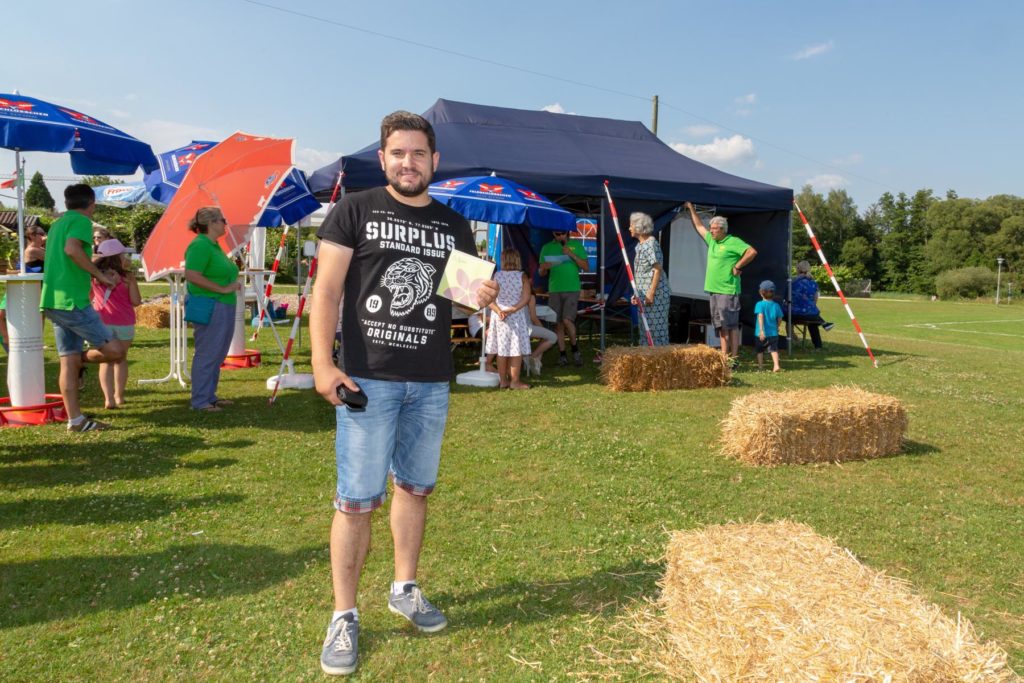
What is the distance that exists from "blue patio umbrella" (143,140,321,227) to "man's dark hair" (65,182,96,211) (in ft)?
15.3

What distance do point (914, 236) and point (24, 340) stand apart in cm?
8466

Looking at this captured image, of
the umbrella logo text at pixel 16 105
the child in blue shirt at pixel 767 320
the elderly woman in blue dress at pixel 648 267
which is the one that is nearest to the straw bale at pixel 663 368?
the elderly woman in blue dress at pixel 648 267

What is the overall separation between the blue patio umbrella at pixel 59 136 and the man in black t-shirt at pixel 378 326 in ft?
15.5

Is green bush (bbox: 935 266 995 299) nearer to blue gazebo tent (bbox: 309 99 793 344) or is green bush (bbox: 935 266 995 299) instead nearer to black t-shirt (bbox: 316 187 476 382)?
blue gazebo tent (bbox: 309 99 793 344)

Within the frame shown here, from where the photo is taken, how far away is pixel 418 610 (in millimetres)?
2908

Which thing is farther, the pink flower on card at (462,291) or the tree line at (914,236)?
the tree line at (914,236)

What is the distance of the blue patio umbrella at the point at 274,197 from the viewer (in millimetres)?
10695

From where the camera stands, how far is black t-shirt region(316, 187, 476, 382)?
8.31ft

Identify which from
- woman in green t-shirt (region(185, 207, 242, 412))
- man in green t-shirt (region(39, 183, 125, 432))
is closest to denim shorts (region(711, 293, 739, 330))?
woman in green t-shirt (region(185, 207, 242, 412))

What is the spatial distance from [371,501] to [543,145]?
399 inches

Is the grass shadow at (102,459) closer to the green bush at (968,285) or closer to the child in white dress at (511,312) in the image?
the child in white dress at (511,312)

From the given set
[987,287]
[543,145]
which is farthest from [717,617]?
[987,287]

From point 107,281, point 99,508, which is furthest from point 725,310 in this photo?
point 99,508

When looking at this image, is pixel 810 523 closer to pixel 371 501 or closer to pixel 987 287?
pixel 371 501
